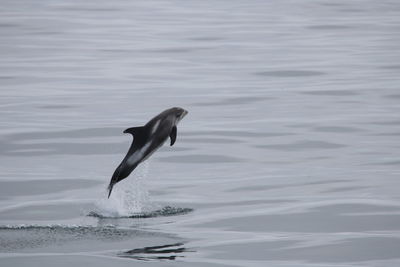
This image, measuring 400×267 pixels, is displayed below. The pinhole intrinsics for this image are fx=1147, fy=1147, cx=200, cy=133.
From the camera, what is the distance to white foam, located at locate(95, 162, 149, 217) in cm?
1420

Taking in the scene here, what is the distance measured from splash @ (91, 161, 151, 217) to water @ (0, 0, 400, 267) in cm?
5

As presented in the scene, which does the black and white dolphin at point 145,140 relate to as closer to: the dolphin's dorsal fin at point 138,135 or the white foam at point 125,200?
the dolphin's dorsal fin at point 138,135

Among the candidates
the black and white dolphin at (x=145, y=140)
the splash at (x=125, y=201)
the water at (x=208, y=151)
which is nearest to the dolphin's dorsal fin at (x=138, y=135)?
the black and white dolphin at (x=145, y=140)

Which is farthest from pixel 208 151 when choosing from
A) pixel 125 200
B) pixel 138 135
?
pixel 138 135

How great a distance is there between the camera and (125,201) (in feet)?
49.2

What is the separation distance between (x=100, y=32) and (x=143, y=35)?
1799 mm

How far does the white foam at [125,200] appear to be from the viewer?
46.6 ft

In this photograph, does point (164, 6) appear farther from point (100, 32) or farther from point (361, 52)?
point (361, 52)

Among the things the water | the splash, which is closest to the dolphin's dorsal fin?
the water

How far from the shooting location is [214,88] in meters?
27.6

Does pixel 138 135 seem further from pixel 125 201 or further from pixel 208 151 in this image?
pixel 208 151

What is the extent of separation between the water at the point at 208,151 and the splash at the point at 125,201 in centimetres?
5

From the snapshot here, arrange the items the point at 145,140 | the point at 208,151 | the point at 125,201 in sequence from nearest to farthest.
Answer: the point at 145,140, the point at 125,201, the point at 208,151

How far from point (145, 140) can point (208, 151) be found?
611 centimetres
